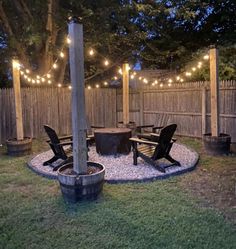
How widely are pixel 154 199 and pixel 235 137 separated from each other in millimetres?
4535

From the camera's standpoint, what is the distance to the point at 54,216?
10.4ft

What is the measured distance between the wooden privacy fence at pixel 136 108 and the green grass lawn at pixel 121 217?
3599 millimetres

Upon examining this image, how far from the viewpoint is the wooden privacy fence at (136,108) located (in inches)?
302

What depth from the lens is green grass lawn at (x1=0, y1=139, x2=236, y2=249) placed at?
2.60m

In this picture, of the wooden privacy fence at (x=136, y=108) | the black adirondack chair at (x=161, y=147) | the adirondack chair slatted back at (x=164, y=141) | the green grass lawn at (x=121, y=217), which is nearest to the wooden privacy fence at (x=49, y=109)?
the wooden privacy fence at (x=136, y=108)

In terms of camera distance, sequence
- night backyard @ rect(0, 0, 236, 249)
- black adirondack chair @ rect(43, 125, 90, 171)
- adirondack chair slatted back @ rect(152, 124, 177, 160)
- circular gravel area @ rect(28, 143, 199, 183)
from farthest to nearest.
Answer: black adirondack chair @ rect(43, 125, 90, 171) < adirondack chair slatted back @ rect(152, 124, 177, 160) < circular gravel area @ rect(28, 143, 199, 183) < night backyard @ rect(0, 0, 236, 249)

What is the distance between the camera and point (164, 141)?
475 centimetres

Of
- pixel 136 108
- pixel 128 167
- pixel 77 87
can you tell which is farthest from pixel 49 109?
pixel 77 87

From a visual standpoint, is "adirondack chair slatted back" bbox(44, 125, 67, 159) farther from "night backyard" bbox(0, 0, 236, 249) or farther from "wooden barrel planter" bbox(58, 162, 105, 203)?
"wooden barrel planter" bbox(58, 162, 105, 203)

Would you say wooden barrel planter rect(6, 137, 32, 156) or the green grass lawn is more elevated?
wooden barrel planter rect(6, 137, 32, 156)

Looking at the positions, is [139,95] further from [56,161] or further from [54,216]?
[54,216]

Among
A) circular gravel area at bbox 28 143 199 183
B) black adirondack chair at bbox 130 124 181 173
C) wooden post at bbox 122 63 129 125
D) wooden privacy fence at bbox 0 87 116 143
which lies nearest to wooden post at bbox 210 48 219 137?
circular gravel area at bbox 28 143 199 183

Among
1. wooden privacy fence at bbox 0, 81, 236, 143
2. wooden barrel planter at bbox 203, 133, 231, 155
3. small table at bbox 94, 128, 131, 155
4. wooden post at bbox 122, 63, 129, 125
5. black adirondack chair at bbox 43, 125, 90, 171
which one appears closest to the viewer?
black adirondack chair at bbox 43, 125, 90, 171

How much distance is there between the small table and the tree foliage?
12.4ft
